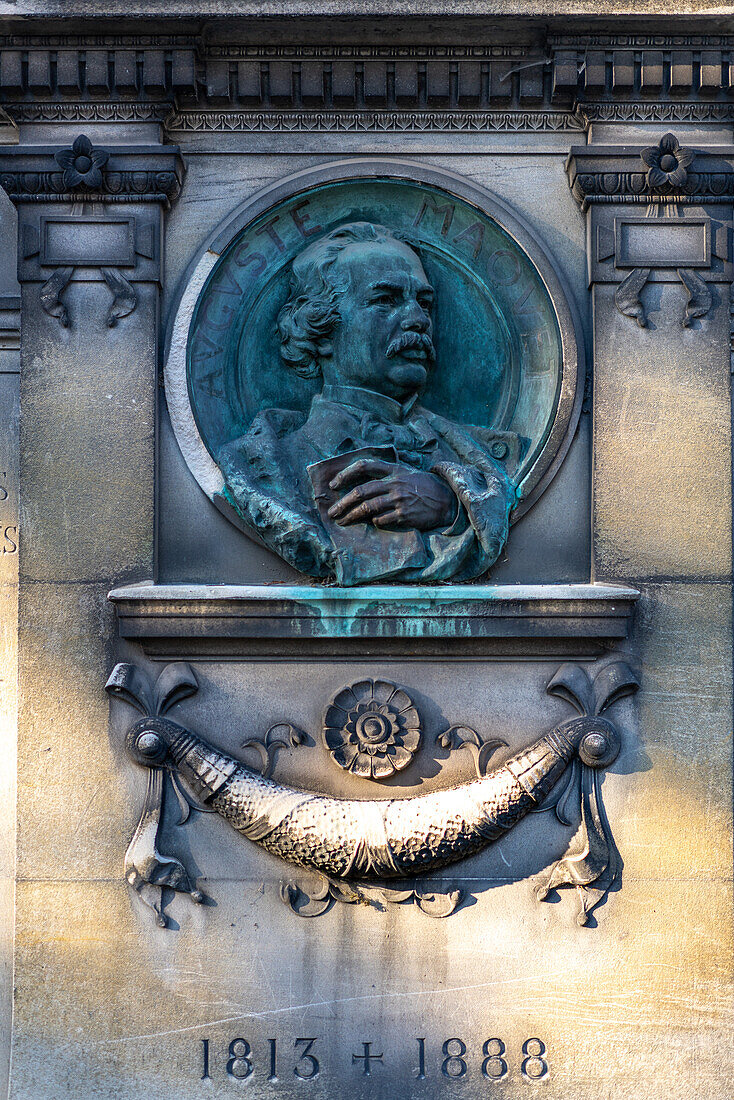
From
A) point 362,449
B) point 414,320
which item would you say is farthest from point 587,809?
point 414,320

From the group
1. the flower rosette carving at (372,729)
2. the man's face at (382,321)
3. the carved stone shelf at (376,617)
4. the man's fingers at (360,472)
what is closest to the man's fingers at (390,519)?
the man's fingers at (360,472)

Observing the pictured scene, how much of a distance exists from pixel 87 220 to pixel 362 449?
2230 mm

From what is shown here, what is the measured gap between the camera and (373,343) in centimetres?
759

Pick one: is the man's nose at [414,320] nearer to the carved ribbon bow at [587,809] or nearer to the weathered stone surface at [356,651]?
the weathered stone surface at [356,651]

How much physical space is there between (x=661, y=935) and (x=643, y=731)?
1.20 m

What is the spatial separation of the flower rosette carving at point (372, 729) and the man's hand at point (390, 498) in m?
0.99

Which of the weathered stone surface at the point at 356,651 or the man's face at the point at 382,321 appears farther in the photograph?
the man's face at the point at 382,321

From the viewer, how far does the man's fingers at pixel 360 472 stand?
732 cm

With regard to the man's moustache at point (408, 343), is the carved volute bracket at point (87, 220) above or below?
above

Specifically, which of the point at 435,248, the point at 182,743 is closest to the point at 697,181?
the point at 435,248

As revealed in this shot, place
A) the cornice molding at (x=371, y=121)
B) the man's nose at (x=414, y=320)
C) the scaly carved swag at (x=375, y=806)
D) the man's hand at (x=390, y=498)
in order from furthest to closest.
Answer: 1. the cornice molding at (x=371, y=121)
2. the man's nose at (x=414, y=320)
3. the man's hand at (x=390, y=498)
4. the scaly carved swag at (x=375, y=806)

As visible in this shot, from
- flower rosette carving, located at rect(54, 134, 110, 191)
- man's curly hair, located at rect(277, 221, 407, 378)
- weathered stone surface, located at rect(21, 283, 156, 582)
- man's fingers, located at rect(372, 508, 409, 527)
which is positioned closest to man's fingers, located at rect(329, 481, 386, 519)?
man's fingers, located at rect(372, 508, 409, 527)

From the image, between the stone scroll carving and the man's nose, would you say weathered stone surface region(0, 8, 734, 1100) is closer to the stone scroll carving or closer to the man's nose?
the stone scroll carving

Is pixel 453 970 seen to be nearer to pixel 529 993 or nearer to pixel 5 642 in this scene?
pixel 529 993
